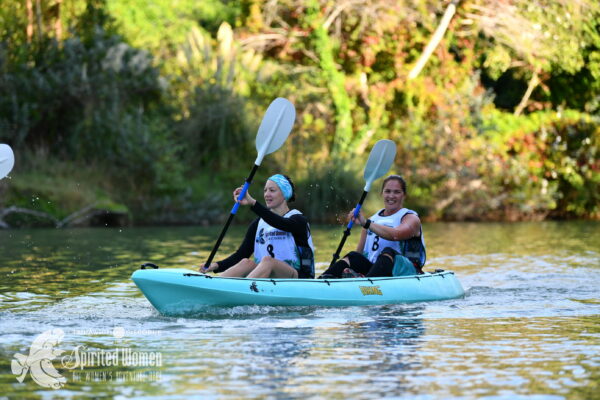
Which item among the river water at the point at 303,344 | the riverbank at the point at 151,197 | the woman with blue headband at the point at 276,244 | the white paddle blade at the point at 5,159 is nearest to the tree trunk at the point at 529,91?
the riverbank at the point at 151,197

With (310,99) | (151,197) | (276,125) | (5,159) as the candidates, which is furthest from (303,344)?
(310,99)

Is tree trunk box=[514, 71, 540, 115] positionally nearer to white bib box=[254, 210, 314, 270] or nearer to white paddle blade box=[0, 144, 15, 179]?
white paddle blade box=[0, 144, 15, 179]

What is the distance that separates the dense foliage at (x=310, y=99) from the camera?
2091 cm

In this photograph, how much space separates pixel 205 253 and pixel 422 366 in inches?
344

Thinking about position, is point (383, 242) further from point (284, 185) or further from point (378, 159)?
point (378, 159)

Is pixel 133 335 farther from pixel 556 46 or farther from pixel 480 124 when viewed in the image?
pixel 556 46

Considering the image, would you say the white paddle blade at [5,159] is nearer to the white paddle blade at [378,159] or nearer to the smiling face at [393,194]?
the smiling face at [393,194]

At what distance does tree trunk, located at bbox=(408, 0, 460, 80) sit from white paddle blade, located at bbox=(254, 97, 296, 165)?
50.4 feet

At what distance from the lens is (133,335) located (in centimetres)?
Result: 738

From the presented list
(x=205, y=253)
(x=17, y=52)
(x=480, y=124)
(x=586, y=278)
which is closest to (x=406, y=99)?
(x=480, y=124)

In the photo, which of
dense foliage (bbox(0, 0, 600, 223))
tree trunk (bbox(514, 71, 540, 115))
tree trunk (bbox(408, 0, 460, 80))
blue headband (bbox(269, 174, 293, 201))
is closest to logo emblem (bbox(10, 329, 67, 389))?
blue headband (bbox(269, 174, 293, 201))

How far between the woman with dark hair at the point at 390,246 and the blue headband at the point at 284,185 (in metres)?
0.74

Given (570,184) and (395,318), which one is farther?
(570,184)

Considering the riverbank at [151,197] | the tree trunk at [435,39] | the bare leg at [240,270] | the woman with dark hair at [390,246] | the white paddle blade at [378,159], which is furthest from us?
the tree trunk at [435,39]
